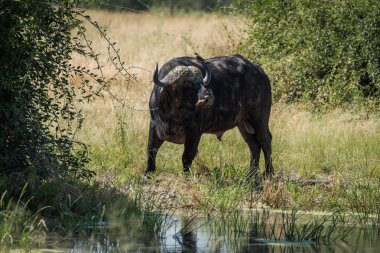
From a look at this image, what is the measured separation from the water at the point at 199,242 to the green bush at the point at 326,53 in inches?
345

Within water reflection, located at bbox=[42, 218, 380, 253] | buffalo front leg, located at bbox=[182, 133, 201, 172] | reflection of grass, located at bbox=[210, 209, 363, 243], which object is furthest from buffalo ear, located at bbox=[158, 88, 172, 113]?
water reflection, located at bbox=[42, 218, 380, 253]

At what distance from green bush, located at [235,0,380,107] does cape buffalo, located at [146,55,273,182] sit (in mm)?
3862

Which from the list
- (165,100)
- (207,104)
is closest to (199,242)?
(207,104)

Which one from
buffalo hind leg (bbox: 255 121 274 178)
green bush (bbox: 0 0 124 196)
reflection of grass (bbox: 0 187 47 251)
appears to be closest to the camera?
reflection of grass (bbox: 0 187 47 251)

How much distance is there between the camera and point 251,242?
9938 millimetres

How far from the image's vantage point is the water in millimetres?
9438

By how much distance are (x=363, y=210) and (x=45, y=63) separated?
4.05 metres

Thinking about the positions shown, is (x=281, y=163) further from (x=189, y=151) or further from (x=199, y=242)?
(x=199, y=242)

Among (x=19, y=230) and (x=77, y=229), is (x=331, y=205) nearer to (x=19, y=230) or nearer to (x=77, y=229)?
(x=77, y=229)

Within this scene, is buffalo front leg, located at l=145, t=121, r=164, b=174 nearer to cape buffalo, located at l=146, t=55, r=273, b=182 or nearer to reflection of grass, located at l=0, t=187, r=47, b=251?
cape buffalo, located at l=146, t=55, r=273, b=182

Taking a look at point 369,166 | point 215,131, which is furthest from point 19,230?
point 369,166

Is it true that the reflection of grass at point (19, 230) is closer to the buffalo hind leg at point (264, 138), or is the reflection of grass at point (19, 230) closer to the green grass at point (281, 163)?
the green grass at point (281, 163)

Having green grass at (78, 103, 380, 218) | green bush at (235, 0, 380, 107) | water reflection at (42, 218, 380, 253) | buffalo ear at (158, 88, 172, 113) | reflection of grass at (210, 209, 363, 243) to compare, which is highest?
green bush at (235, 0, 380, 107)

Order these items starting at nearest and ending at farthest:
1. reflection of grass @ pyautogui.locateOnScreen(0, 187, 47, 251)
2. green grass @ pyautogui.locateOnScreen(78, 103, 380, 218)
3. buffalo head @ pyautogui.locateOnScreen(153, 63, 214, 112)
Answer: reflection of grass @ pyautogui.locateOnScreen(0, 187, 47, 251), green grass @ pyautogui.locateOnScreen(78, 103, 380, 218), buffalo head @ pyautogui.locateOnScreen(153, 63, 214, 112)
